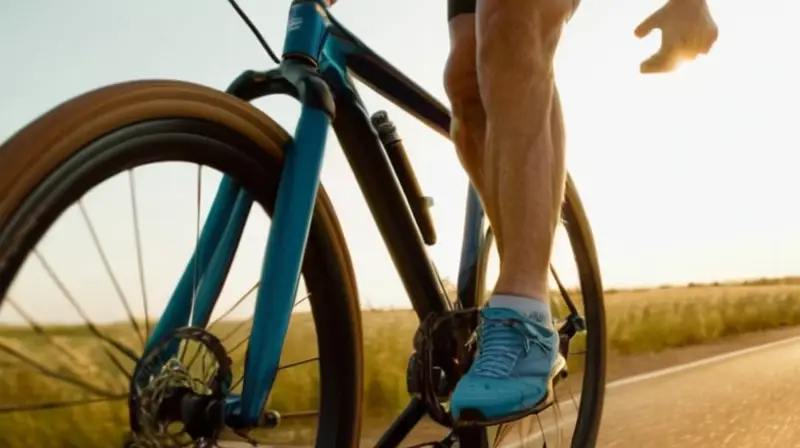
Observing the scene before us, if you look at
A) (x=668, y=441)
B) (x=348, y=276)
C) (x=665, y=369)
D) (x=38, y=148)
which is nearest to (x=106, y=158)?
(x=38, y=148)

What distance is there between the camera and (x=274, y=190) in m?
1.82

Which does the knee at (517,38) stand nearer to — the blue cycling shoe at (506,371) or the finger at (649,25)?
the blue cycling shoe at (506,371)

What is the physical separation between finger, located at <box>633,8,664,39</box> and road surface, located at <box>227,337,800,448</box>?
122 cm

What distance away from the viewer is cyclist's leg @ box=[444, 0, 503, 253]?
235 centimetres

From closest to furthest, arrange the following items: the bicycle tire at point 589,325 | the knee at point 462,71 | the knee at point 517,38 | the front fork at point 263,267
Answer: the front fork at point 263,267, the knee at point 517,38, the knee at point 462,71, the bicycle tire at point 589,325

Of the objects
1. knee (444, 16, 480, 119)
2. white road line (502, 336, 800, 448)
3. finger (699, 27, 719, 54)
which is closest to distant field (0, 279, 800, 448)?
knee (444, 16, 480, 119)

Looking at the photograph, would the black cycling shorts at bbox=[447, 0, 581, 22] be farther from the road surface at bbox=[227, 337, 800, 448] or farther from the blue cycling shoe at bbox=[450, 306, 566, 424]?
the road surface at bbox=[227, 337, 800, 448]

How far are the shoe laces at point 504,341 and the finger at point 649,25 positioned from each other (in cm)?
99

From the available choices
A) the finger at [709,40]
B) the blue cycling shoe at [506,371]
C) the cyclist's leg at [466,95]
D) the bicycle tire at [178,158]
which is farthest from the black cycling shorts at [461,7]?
the blue cycling shoe at [506,371]

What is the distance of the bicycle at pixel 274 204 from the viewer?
1392 mm

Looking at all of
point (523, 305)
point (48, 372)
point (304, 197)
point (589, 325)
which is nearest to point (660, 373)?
point (589, 325)

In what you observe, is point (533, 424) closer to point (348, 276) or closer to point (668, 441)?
point (668, 441)

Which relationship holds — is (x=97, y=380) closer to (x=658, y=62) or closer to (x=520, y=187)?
(x=520, y=187)

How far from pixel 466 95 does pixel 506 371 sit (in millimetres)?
749
